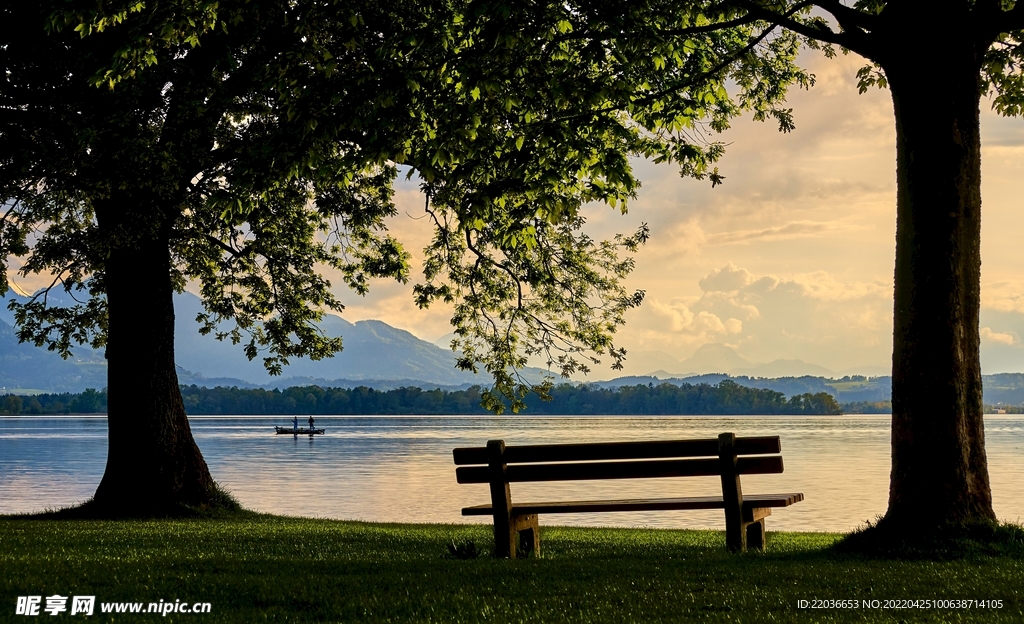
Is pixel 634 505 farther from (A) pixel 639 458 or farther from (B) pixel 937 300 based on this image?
(B) pixel 937 300

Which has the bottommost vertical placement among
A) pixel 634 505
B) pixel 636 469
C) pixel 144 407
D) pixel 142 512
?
pixel 142 512

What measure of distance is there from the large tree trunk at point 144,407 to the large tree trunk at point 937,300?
12.9 metres

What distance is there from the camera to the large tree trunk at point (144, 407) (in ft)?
61.7

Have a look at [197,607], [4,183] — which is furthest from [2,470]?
[197,607]

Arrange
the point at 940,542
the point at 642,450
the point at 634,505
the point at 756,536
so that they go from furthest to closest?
the point at 756,536
the point at 634,505
the point at 940,542
the point at 642,450

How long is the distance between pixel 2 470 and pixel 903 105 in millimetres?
56266

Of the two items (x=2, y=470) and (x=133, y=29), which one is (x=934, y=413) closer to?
(x=133, y=29)

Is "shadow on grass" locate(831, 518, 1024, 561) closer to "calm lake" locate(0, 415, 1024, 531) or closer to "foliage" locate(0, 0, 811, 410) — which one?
"foliage" locate(0, 0, 811, 410)

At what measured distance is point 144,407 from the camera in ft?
62.4

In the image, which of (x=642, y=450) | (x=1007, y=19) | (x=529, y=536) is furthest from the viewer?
(x=529, y=536)

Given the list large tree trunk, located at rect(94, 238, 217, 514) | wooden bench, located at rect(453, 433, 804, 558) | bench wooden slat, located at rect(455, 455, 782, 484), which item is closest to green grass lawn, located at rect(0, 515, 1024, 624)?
wooden bench, located at rect(453, 433, 804, 558)

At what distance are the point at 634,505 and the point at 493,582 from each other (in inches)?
91.4

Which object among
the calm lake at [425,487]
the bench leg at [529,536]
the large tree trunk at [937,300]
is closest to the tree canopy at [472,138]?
the large tree trunk at [937,300]

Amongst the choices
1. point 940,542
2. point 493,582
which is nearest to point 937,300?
point 940,542
